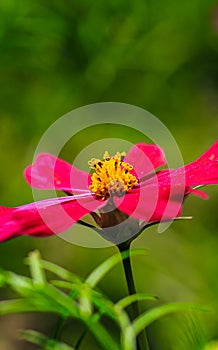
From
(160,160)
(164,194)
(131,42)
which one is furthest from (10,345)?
(164,194)

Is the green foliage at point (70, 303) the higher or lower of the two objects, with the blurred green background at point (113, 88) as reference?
lower

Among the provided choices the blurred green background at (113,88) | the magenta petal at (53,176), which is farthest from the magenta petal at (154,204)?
the blurred green background at (113,88)

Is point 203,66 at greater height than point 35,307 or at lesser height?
greater

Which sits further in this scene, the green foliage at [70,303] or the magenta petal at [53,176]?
the magenta petal at [53,176]

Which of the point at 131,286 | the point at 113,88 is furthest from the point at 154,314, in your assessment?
the point at 113,88

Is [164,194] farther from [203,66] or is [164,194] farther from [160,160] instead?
[203,66]

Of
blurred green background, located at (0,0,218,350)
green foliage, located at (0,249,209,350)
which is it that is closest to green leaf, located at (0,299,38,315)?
green foliage, located at (0,249,209,350)

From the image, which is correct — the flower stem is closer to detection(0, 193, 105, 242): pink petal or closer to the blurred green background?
detection(0, 193, 105, 242): pink petal

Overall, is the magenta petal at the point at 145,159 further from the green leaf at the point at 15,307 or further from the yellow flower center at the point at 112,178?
the green leaf at the point at 15,307
